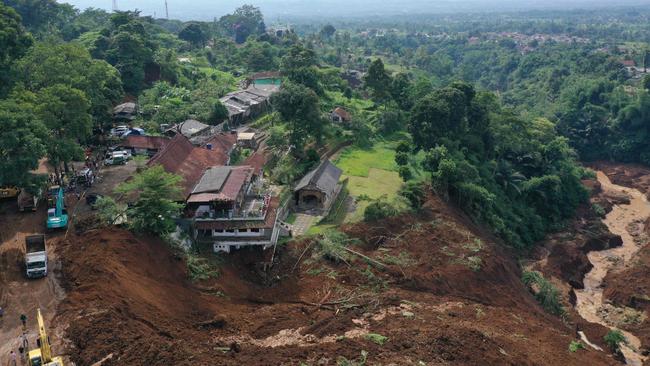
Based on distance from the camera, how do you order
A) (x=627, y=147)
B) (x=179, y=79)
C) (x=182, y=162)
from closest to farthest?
(x=182, y=162)
(x=179, y=79)
(x=627, y=147)

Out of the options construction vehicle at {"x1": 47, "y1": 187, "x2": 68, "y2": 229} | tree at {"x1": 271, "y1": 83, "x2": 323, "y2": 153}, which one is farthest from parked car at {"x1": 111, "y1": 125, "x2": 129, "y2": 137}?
construction vehicle at {"x1": 47, "y1": 187, "x2": 68, "y2": 229}

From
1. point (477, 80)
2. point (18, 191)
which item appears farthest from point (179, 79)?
point (477, 80)

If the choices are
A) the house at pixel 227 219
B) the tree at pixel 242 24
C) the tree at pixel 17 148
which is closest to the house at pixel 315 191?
the house at pixel 227 219

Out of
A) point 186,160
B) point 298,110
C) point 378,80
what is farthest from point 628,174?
point 186,160

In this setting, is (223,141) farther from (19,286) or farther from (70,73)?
(19,286)

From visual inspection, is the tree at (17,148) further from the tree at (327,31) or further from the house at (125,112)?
the tree at (327,31)

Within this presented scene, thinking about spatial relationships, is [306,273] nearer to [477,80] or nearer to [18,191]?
[18,191]
